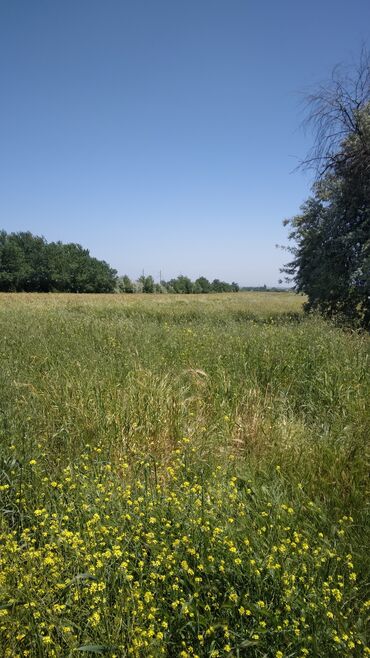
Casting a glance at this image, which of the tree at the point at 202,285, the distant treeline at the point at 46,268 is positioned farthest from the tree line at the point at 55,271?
Result: the tree at the point at 202,285

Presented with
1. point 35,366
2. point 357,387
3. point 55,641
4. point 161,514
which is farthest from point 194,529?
point 35,366

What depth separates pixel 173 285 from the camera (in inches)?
3541

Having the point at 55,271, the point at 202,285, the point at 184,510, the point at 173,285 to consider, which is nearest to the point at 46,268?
the point at 55,271

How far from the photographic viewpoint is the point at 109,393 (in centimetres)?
427

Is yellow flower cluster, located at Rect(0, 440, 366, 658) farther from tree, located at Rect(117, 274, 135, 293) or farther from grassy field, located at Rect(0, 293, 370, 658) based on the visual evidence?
tree, located at Rect(117, 274, 135, 293)

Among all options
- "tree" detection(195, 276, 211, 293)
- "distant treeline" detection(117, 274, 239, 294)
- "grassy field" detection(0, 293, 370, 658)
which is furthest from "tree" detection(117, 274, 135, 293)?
"grassy field" detection(0, 293, 370, 658)

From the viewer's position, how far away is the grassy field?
5.86ft

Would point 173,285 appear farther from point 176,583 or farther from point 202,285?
point 176,583

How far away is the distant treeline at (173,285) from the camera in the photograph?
77.8m

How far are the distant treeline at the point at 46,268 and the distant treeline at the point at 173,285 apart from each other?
3.43 m

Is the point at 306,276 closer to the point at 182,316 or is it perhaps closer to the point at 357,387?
the point at 182,316

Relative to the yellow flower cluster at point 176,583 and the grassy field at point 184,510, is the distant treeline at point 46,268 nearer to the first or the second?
the grassy field at point 184,510

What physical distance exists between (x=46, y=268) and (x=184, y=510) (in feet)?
267

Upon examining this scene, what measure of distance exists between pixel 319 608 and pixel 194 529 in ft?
2.56
